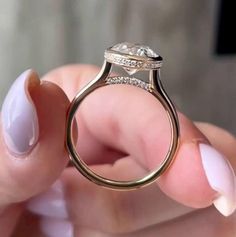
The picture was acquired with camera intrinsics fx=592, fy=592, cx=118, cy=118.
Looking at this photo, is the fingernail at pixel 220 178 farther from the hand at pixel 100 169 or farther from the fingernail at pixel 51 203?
the fingernail at pixel 51 203

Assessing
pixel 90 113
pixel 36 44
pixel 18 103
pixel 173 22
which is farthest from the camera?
pixel 173 22

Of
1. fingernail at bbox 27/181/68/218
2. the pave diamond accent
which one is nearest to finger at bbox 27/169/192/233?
fingernail at bbox 27/181/68/218

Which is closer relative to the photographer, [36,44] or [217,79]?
[36,44]

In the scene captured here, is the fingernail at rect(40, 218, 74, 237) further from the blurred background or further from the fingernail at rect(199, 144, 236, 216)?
the blurred background

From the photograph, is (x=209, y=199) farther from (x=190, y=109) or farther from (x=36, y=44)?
(x=190, y=109)

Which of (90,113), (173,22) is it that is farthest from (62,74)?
(173,22)

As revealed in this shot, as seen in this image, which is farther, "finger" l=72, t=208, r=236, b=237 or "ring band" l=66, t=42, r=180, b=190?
"finger" l=72, t=208, r=236, b=237
